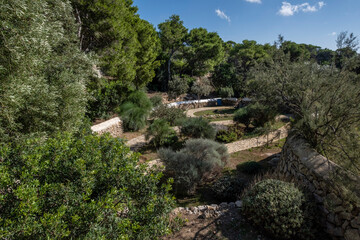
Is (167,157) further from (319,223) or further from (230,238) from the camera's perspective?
(319,223)

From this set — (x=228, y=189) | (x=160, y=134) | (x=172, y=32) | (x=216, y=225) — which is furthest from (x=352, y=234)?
(x=172, y=32)

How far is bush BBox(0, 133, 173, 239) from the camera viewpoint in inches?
79.7

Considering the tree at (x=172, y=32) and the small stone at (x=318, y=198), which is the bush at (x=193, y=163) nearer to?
the small stone at (x=318, y=198)

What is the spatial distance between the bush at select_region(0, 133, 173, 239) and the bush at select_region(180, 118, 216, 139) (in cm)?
770

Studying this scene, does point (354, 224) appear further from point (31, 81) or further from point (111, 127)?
point (111, 127)

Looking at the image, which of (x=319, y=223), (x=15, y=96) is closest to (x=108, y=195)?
(x=15, y=96)

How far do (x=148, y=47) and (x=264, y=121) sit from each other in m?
11.7

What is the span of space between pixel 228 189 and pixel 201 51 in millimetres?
25019

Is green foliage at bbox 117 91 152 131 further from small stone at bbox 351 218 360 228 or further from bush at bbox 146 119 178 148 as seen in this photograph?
small stone at bbox 351 218 360 228

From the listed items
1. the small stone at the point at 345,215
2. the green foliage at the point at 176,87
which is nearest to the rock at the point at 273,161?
Answer: the small stone at the point at 345,215

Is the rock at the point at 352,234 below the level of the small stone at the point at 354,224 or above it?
below

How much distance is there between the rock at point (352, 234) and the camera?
11.1 ft

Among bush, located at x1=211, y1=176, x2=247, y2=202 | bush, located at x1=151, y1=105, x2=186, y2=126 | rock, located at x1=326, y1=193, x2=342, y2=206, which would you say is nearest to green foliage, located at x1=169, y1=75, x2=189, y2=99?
bush, located at x1=151, y1=105, x2=186, y2=126

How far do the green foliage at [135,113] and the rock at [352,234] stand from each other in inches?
431
